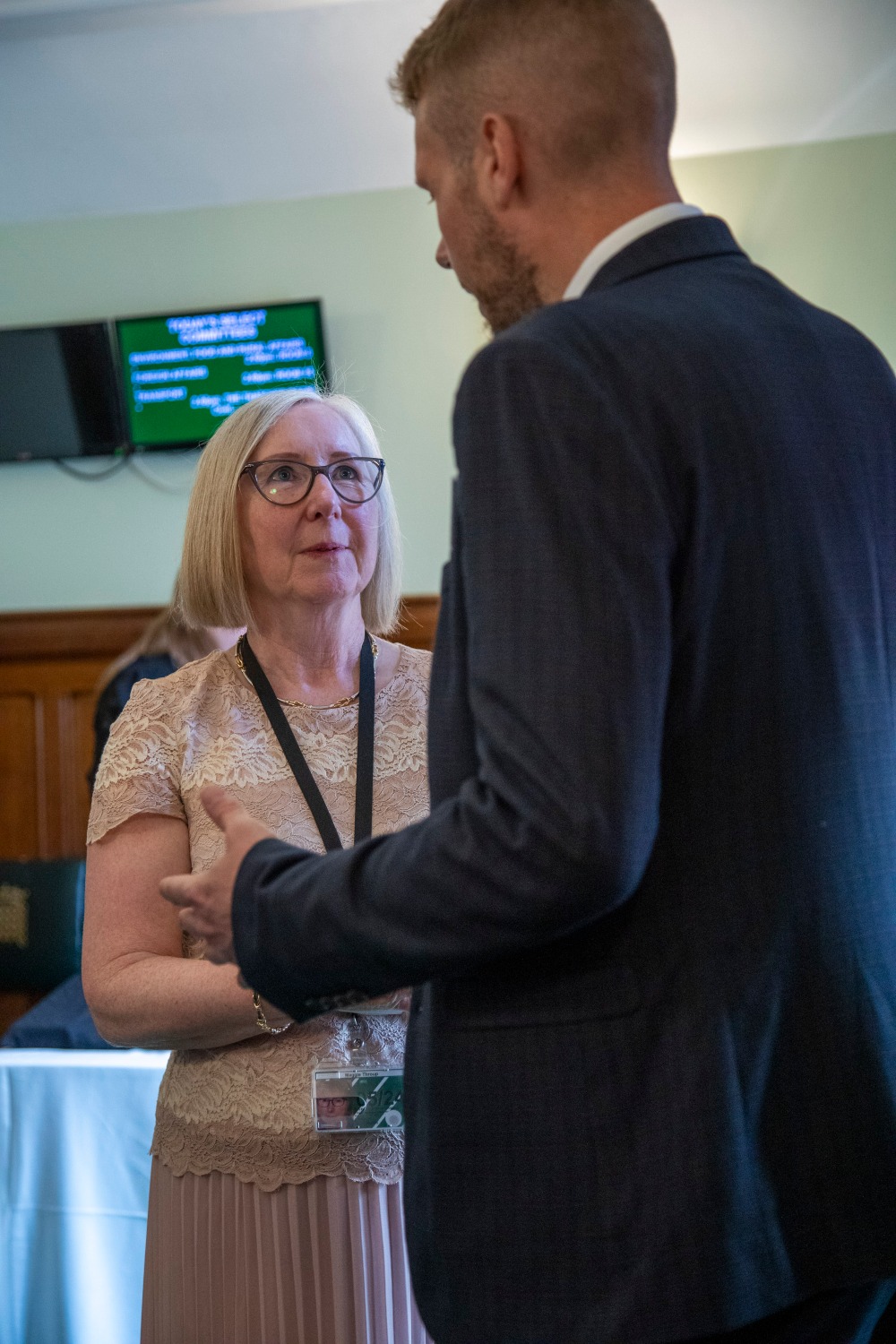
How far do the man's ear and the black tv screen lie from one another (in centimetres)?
408

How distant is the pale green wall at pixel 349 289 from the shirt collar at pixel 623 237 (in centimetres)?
386

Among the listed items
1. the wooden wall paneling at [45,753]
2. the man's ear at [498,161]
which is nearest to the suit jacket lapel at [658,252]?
the man's ear at [498,161]

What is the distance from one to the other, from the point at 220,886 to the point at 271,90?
434 cm

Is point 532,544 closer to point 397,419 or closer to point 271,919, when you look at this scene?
point 271,919

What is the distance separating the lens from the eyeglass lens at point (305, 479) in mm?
1854

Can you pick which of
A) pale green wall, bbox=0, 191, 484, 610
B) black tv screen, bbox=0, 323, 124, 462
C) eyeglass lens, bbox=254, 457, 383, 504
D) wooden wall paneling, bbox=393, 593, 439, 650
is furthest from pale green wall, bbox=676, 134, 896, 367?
eyeglass lens, bbox=254, 457, 383, 504

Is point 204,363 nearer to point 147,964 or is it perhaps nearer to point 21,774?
point 21,774

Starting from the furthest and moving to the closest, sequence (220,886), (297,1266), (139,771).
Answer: (139,771)
(297,1266)
(220,886)

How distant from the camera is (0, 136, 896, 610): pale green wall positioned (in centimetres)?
468

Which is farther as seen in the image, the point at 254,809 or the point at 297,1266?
the point at 254,809

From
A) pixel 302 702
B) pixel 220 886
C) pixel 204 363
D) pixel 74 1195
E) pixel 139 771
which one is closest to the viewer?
pixel 220 886

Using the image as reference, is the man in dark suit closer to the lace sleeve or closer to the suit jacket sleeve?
the suit jacket sleeve

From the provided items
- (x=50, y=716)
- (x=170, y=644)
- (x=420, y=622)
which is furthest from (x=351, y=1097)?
(x=50, y=716)

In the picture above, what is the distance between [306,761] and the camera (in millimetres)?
1723
